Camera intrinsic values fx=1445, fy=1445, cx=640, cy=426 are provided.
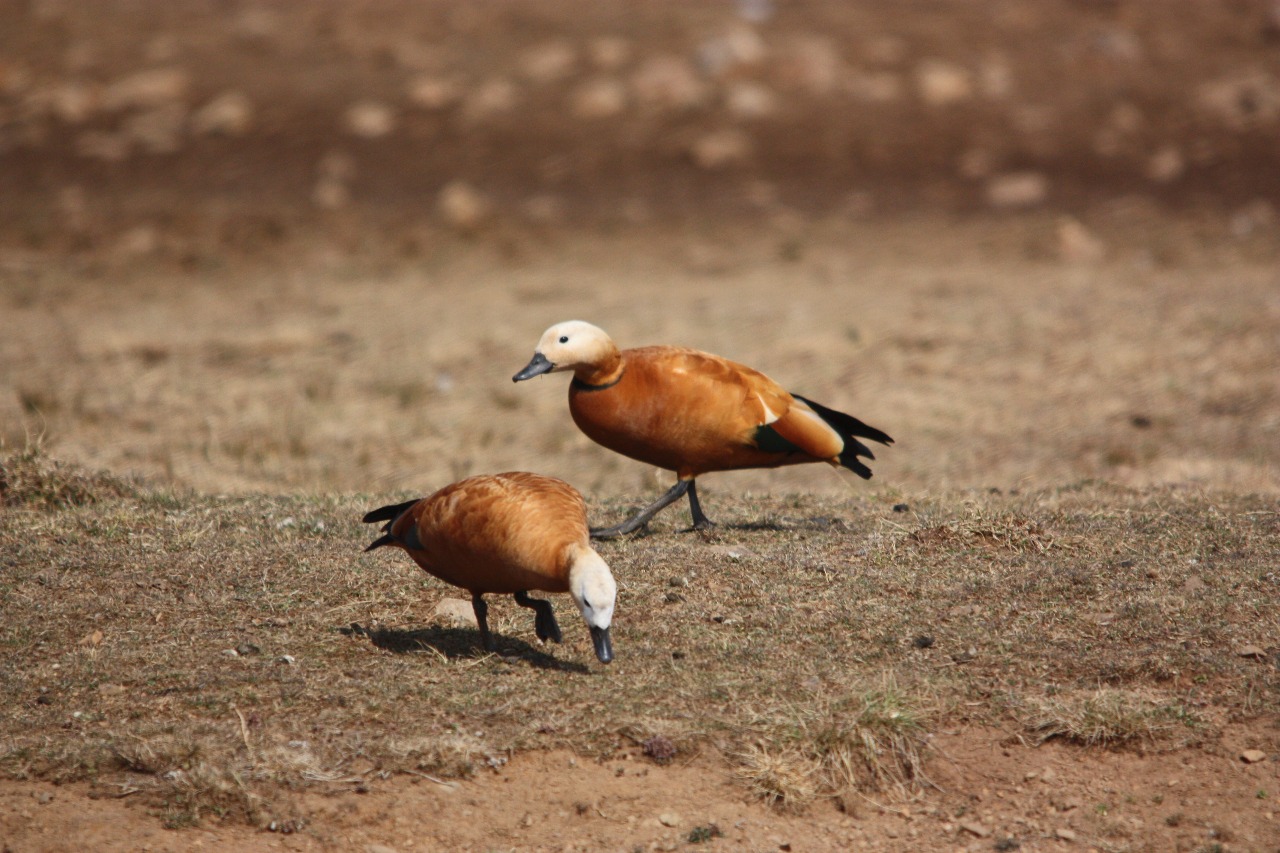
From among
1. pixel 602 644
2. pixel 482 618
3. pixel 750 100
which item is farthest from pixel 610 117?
pixel 602 644

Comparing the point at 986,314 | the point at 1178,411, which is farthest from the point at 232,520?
the point at 986,314

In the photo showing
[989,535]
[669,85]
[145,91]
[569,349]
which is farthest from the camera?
[145,91]

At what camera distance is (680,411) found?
6.16 meters

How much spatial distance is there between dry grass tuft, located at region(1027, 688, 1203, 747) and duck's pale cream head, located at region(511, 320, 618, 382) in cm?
228

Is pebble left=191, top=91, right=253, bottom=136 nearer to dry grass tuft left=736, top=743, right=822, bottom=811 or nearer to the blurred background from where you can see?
the blurred background

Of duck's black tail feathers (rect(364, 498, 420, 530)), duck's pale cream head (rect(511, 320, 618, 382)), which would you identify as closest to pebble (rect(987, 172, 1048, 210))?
duck's pale cream head (rect(511, 320, 618, 382))

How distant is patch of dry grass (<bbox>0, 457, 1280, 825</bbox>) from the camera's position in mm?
4500

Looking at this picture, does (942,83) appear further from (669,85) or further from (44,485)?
(44,485)

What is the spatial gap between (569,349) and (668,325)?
6502 millimetres

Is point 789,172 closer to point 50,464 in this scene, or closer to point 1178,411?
point 1178,411

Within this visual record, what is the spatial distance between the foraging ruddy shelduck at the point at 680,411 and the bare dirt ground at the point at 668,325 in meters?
0.39

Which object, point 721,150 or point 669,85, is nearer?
point 721,150

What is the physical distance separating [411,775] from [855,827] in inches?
53.7

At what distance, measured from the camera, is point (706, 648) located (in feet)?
16.8
